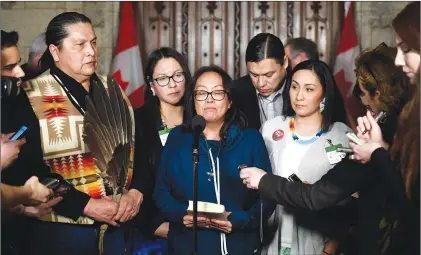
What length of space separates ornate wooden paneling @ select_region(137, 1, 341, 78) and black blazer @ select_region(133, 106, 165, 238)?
2470 millimetres

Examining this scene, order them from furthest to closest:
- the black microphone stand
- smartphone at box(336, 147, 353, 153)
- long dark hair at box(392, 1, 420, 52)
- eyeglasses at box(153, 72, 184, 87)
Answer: eyeglasses at box(153, 72, 184, 87) → smartphone at box(336, 147, 353, 153) → the black microphone stand → long dark hair at box(392, 1, 420, 52)

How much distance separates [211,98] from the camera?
3.63 m

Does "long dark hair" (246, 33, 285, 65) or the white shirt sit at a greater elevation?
"long dark hair" (246, 33, 285, 65)

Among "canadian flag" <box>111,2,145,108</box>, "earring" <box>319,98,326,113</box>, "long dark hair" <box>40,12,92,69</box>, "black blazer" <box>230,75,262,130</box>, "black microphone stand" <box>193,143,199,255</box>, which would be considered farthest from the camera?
"canadian flag" <box>111,2,145,108</box>

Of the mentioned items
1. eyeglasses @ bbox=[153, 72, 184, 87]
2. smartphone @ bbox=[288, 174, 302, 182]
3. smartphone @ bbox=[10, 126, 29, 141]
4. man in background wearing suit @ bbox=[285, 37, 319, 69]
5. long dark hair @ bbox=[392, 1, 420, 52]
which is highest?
long dark hair @ bbox=[392, 1, 420, 52]

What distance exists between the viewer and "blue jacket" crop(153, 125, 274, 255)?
3488mm

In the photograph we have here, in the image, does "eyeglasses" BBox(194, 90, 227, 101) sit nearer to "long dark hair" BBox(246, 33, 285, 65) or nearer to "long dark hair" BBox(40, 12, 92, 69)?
"long dark hair" BBox(246, 33, 285, 65)

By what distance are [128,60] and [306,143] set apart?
107 inches

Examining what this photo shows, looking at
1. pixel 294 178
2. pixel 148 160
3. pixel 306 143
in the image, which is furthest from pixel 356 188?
pixel 148 160

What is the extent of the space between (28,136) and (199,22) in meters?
3.20

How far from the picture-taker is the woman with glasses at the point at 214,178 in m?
3.48

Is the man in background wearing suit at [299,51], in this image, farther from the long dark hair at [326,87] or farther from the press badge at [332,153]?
the press badge at [332,153]

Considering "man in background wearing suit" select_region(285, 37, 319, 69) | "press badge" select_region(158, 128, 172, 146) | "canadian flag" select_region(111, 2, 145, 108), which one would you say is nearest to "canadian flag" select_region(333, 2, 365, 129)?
"man in background wearing suit" select_region(285, 37, 319, 69)

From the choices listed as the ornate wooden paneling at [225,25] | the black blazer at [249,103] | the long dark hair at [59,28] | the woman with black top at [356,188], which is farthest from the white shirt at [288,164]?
the ornate wooden paneling at [225,25]
